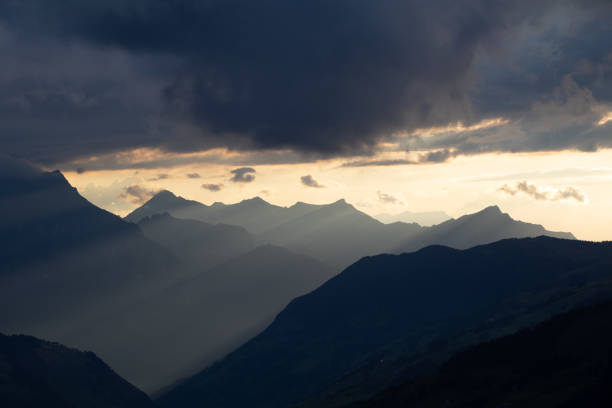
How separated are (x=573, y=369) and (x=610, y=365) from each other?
32.6m

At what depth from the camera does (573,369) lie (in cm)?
18912

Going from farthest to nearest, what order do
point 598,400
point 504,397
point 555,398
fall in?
point 504,397 < point 555,398 < point 598,400

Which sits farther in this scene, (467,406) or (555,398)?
(467,406)

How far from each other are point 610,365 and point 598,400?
20.1 meters

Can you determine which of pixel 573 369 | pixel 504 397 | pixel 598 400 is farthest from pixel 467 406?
pixel 598 400

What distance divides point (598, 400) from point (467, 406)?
52.6m

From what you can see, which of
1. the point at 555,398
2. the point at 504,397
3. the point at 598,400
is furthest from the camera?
the point at 504,397

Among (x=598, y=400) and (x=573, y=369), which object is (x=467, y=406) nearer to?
(x=573, y=369)

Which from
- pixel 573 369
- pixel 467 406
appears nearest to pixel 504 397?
pixel 467 406

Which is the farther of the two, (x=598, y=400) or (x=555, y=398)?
(x=555, y=398)

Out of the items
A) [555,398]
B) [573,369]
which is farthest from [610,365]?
[573,369]

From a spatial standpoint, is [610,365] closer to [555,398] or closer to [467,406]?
[555,398]

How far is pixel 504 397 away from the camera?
178125 millimetres

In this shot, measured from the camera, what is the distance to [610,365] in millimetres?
158250
